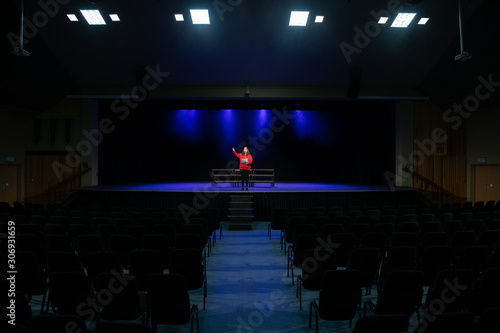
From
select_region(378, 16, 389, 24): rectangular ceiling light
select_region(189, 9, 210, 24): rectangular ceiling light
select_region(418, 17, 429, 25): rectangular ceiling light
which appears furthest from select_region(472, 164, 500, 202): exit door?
select_region(189, 9, 210, 24): rectangular ceiling light

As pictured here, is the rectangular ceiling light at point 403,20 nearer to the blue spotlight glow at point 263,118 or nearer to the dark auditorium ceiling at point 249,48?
the dark auditorium ceiling at point 249,48

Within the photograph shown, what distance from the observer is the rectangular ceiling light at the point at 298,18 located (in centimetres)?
1204

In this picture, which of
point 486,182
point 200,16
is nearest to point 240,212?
point 200,16

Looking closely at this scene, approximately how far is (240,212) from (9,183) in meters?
9.76

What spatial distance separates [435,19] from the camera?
12312 mm

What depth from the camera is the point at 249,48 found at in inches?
534

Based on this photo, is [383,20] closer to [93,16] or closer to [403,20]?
[403,20]

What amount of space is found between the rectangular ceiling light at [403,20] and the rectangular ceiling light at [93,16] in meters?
9.30

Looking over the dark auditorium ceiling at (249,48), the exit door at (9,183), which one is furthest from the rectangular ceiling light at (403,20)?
the exit door at (9,183)

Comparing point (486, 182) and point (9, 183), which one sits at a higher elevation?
point (486, 182)

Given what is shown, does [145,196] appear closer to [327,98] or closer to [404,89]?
[327,98]

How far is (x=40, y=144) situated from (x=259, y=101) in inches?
366

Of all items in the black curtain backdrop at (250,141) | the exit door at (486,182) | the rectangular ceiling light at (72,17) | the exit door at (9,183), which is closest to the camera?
the rectangular ceiling light at (72,17)

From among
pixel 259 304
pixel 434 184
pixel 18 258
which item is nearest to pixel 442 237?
pixel 259 304
